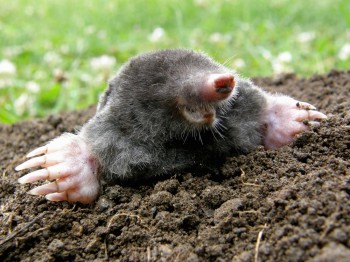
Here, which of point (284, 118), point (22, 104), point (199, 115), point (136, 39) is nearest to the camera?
point (199, 115)

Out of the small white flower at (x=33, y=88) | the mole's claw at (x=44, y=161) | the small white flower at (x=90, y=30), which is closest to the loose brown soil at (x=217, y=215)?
the mole's claw at (x=44, y=161)

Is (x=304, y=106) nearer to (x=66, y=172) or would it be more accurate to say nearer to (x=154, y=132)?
(x=154, y=132)

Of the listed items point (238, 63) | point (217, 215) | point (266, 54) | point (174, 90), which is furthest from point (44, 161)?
point (266, 54)

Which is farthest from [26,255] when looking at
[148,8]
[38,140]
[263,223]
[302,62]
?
[148,8]

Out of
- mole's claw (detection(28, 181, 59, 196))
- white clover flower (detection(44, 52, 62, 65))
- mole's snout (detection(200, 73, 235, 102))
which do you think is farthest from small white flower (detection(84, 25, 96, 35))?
mole's snout (detection(200, 73, 235, 102))

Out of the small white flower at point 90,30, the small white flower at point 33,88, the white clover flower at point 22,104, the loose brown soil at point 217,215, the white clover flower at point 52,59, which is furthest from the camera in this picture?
the small white flower at point 90,30

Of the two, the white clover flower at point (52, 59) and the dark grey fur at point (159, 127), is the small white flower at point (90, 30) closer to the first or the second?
the white clover flower at point (52, 59)

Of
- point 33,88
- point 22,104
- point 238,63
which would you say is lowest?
point 22,104
